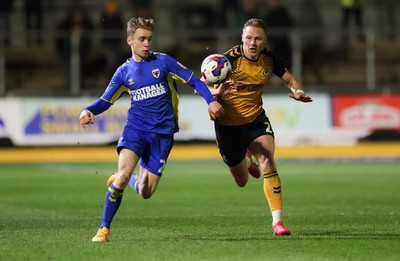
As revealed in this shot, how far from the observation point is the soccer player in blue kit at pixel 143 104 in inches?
370

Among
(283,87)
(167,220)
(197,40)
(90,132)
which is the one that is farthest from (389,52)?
(167,220)

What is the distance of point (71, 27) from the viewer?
24719 millimetres

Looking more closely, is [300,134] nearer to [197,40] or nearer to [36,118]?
[197,40]

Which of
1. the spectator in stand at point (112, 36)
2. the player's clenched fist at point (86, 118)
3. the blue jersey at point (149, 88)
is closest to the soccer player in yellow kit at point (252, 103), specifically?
the blue jersey at point (149, 88)

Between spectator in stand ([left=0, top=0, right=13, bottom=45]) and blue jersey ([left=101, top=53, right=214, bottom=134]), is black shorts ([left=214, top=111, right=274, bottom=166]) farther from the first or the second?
spectator in stand ([left=0, top=0, right=13, bottom=45])

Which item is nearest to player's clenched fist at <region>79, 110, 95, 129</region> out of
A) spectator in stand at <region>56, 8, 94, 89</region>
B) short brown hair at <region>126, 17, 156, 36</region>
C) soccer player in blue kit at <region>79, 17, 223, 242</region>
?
soccer player in blue kit at <region>79, 17, 223, 242</region>

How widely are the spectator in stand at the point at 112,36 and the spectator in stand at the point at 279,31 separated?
3.81m

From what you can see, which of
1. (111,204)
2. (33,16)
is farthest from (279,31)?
(111,204)

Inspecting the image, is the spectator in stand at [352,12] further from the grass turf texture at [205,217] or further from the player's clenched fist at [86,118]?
the player's clenched fist at [86,118]

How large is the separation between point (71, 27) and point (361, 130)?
7.76 m

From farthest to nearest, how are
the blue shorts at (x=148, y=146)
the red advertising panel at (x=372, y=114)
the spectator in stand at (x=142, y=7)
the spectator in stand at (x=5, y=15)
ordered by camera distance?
the spectator in stand at (x=142, y=7), the spectator in stand at (x=5, y=15), the red advertising panel at (x=372, y=114), the blue shorts at (x=148, y=146)

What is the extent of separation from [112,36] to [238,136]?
14370 mm

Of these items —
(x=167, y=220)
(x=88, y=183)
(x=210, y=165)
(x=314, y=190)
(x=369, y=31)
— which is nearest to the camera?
(x=167, y=220)

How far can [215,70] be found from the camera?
10.1 m
